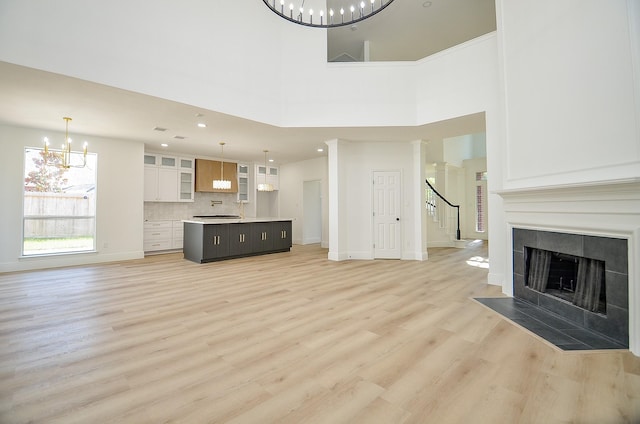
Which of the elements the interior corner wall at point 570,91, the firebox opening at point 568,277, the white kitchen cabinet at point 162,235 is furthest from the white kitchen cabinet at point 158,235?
the firebox opening at point 568,277

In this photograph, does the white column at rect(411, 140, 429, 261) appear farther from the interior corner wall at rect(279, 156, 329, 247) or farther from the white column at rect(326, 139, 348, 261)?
the interior corner wall at rect(279, 156, 329, 247)

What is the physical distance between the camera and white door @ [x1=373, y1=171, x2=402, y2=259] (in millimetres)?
6641

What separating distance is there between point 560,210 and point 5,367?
5080mm

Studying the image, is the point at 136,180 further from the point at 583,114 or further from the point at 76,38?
the point at 583,114

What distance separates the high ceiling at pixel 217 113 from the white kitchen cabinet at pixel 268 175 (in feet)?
3.23

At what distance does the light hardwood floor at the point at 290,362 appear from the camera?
158 cm

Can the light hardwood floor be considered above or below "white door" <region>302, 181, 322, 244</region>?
below

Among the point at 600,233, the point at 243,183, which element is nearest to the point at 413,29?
the point at 600,233

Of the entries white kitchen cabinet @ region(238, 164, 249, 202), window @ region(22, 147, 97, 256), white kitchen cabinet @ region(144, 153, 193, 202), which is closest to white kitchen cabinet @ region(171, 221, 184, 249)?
white kitchen cabinet @ region(144, 153, 193, 202)

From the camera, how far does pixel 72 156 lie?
6184mm

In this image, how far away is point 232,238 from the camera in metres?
6.82

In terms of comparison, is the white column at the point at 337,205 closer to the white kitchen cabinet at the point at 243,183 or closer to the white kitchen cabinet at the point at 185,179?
the white kitchen cabinet at the point at 243,183

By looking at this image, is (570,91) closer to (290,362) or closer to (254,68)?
(290,362)

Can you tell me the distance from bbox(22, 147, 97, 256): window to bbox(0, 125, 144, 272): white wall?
0.12m
